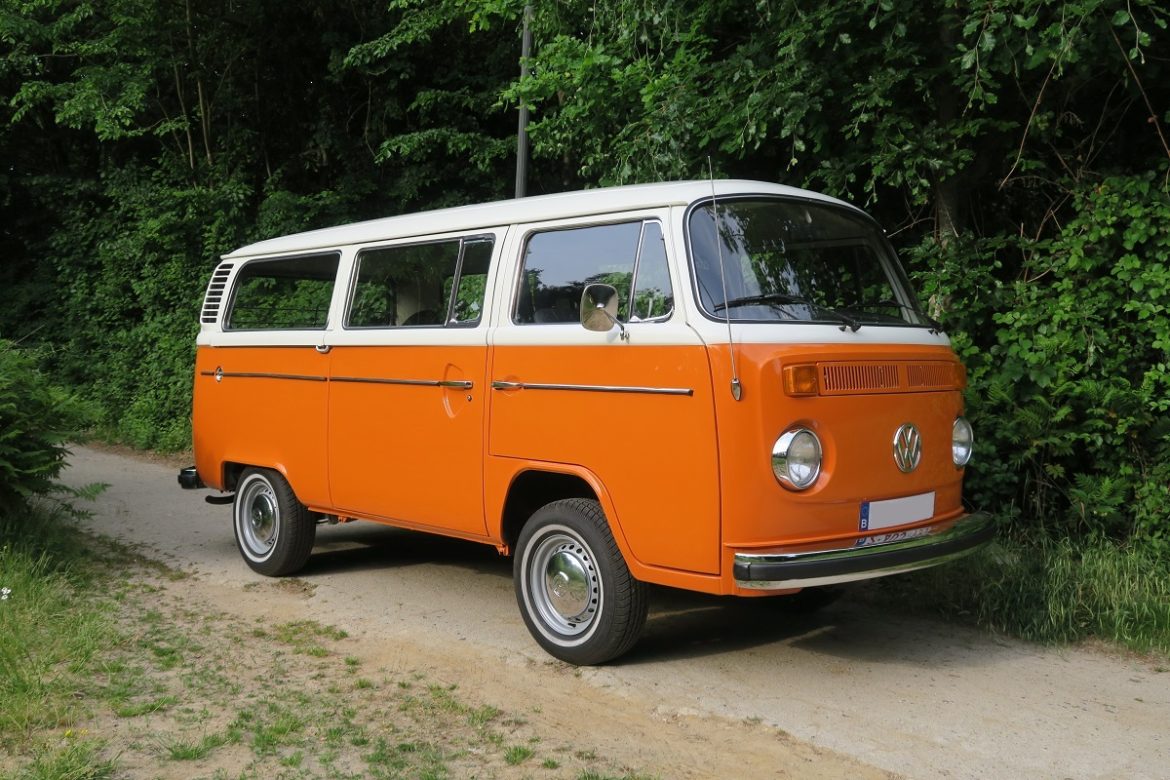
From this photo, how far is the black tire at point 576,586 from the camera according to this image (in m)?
5.11

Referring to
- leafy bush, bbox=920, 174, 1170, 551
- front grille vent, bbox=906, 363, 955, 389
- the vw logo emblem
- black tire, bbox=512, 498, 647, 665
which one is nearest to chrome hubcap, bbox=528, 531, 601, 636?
black tire, bbox=512, 498, 647, 665

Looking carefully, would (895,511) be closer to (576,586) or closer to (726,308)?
(726,308)

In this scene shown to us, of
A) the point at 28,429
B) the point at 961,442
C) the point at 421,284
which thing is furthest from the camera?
the point at 28,429

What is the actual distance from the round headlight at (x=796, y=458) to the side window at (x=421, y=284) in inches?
79.1

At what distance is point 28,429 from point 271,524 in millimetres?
1756

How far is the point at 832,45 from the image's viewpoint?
24.2 feet

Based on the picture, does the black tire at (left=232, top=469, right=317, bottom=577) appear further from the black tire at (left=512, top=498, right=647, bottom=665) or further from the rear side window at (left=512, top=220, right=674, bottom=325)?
the rear side window at (left=512, top=220, right=674, bottom=325)

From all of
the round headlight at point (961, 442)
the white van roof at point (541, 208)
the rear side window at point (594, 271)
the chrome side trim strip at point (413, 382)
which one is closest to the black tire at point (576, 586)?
the chrome side trim strip at point (413, 382)

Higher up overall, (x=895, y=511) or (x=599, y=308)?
(x=599, y=308)

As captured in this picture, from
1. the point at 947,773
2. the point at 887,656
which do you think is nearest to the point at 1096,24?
the point at 887,656

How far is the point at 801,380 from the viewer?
4.65 m

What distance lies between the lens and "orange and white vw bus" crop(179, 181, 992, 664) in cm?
467

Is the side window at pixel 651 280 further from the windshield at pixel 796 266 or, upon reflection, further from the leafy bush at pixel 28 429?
the leafy bush at pixel 28 429

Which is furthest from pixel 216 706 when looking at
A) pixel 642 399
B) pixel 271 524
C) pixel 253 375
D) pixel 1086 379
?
pixel 1086 379
